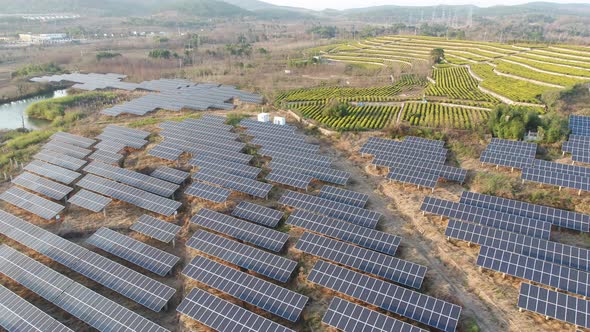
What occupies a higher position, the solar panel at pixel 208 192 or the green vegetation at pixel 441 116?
the green vegetation at pixel 441 116

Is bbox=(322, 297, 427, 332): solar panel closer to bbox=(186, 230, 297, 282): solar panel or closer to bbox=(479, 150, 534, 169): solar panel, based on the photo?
bbox=(186, 230, 297, 282): solar panel

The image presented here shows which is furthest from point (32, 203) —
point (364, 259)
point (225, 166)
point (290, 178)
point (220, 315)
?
point (364, 259)

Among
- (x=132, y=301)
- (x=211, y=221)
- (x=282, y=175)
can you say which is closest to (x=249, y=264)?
(x=211, y=221)

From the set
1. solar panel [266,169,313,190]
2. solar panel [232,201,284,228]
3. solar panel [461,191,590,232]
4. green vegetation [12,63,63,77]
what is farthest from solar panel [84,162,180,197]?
green vegetation [12,63,63,77]

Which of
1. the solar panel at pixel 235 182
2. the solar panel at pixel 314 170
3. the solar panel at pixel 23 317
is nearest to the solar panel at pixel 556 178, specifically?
the solar panel at pixel 314 170

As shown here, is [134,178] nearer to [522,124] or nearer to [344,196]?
[344,196]

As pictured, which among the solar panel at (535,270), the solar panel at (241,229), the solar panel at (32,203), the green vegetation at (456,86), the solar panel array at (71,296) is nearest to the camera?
the solar panel at (535,270)

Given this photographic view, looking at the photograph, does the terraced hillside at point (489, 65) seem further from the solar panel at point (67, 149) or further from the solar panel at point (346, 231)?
the solar panel at point (67, 149)
